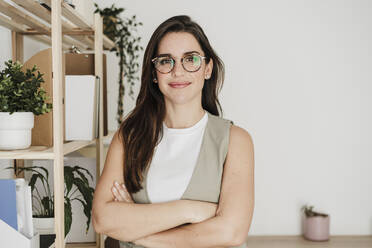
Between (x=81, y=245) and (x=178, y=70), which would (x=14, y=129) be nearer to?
(x=178, y=70)

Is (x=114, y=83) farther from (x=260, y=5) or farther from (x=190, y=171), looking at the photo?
(x=190, y=171)

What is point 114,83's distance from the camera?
3.15 meters

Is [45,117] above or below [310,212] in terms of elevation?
above

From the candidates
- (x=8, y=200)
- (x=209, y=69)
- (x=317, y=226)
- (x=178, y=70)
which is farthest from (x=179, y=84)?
(x=317, y=226)

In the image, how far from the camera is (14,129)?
3.77 feet

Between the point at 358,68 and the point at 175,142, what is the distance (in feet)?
8.04

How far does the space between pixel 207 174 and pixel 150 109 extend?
1.26ft

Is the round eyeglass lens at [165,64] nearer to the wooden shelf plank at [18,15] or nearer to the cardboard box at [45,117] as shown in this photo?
the cardboard box at [45,117]

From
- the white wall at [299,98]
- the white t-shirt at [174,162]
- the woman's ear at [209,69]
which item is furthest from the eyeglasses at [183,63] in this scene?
the white wall at [299,98]

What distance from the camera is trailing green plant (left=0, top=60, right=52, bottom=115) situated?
1127mm

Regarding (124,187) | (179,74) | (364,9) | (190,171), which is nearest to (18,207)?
(124,187)

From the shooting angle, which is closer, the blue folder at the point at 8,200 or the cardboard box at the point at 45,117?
the blue folder at the point at 8,200

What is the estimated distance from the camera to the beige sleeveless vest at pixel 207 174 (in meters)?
1.36

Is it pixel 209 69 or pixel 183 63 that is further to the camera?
pixel 209 69
